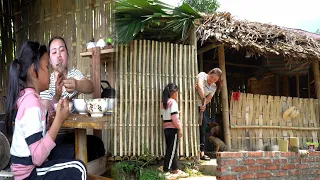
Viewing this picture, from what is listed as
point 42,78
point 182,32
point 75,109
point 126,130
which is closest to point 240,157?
point 126,130

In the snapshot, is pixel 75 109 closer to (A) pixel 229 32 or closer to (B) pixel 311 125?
(A) pixel 229 32

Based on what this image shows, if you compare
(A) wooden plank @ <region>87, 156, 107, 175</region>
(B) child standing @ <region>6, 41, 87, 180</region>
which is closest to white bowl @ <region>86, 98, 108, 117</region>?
(B) child standing @ <region>6, 41, 87, 180</region>

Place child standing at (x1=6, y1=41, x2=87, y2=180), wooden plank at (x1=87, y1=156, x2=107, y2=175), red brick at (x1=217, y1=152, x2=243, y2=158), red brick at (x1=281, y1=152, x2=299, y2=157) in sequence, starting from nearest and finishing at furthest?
child standing at (x1=6, y1=41, x2=87, y2=180)
wooden plank at (x1=87, y1=156, x2=107, y2=175)
red brick at (x1=217, y1=152, x2=243, y2=158)
red brick at (x1=281, y1=152, x2=299, y2=157)

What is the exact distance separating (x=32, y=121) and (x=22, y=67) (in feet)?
0.72

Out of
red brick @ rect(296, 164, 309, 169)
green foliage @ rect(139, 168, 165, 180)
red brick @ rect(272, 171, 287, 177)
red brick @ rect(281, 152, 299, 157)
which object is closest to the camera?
green foliage @ rect(139, 168, 165, 180)

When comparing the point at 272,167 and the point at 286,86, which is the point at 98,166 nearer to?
the point at 272,167

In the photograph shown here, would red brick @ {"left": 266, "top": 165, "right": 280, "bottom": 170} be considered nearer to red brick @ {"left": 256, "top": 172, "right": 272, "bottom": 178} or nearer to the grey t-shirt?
red brick @ {"left": 256, "top": 172, "right": 272, "bottom": 178}

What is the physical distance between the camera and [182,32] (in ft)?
13.3

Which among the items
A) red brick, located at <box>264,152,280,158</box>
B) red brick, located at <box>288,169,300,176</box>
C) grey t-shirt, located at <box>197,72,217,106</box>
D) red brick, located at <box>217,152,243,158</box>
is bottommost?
red brick, located at <box>288,169,300,176</box>

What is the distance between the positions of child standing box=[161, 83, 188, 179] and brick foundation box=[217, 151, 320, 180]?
49 centimetres

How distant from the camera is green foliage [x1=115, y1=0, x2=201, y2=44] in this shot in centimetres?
337

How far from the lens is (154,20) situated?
3.82 meters

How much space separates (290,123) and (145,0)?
3.48 metres

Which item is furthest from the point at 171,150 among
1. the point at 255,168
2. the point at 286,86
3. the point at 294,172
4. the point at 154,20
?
the point at 286,86
